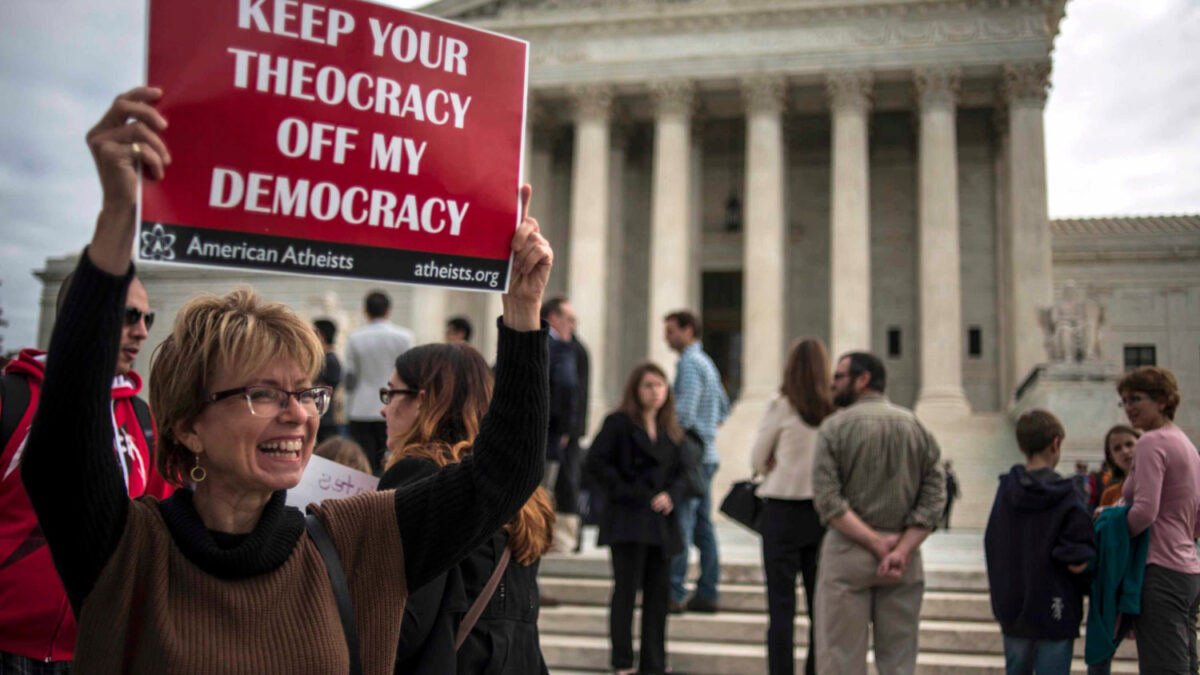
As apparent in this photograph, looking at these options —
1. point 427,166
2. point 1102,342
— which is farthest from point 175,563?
point 1102,342

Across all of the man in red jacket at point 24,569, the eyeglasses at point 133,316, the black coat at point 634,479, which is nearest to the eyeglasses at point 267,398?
the man in red jacket at point 24,569

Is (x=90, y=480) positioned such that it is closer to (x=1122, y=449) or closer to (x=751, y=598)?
(x=1122, y=449)

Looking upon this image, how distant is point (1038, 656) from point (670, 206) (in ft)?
86.4

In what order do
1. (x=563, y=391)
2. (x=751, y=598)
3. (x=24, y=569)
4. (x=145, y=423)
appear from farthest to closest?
(x=563, y=391) < (x=751, y=598) < (x=145, y=423) < (x=24, y=569)

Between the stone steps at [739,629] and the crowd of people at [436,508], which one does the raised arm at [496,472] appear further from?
the stone steps at [739,629]

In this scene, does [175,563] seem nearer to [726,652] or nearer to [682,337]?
[726,652]

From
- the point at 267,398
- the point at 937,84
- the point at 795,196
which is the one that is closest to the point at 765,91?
the point at 937,84

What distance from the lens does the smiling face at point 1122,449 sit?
Result: 255 inches

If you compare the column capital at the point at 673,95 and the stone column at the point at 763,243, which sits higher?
the column capital at the point at 673,95

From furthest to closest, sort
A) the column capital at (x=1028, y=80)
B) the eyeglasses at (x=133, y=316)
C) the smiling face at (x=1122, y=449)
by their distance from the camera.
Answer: the column capital at (x=1028, y=80)
the smiling face at (x=1122, y=449)
the eyeglasses at (x=133, y=316)

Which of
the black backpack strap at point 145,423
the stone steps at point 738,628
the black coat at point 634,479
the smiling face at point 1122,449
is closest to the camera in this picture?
the black backpack strap at point 145,423

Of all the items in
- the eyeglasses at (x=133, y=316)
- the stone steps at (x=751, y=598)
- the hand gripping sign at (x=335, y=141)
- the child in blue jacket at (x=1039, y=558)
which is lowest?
the stone steps at (x=751, y=598)

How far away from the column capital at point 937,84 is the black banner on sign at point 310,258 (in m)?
30.1

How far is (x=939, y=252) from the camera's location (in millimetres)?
29812
